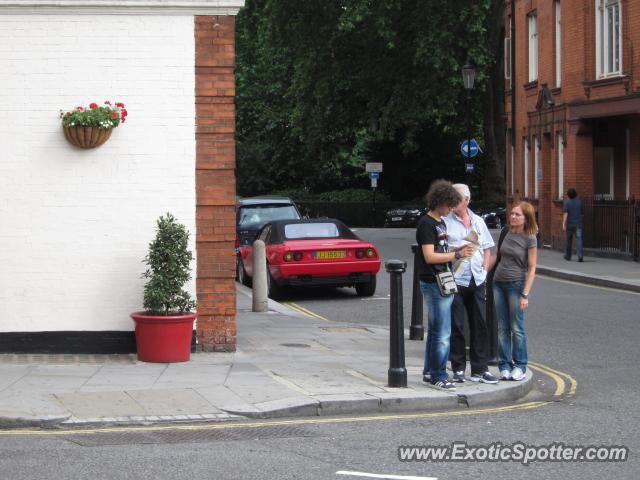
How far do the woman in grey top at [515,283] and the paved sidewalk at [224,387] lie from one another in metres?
0.25

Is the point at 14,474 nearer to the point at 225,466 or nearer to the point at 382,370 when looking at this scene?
the point at 225,466

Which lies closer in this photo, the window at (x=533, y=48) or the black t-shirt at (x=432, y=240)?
the black t-shirt at (x=432, y=240)

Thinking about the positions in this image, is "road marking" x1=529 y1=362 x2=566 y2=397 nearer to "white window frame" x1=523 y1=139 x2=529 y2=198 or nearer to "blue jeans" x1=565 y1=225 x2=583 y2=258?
"blue jeans" x1=565 y1=225 x2=583 y2=258

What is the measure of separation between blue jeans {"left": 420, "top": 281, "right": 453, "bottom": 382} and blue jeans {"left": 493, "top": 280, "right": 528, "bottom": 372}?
2.15ft

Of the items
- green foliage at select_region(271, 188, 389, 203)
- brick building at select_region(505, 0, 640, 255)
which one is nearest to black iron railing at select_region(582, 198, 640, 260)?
brick building at select_region(505, 0, 640, 255)

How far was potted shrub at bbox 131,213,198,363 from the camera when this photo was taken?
1127cm

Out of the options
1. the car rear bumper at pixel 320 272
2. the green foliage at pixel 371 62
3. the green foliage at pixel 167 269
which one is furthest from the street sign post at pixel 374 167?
the green foliage at pixel 167 269

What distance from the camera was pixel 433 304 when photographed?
9.74 meters

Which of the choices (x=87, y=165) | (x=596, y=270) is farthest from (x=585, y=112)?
(x=87, y=165)

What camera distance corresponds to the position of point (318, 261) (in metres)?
18.9

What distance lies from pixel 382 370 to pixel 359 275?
8.38m

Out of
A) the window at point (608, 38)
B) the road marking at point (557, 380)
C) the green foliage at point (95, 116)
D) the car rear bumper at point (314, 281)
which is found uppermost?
the window at point (608, 38)

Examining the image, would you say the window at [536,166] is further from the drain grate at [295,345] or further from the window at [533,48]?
the drain grate at [295,345]

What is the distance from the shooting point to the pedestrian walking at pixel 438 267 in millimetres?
9625
